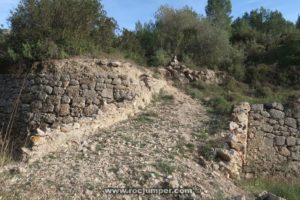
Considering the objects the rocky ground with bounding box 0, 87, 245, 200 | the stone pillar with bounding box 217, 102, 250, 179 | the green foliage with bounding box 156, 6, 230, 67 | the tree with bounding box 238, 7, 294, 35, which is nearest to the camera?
the rocky ground with bounding box 0, 87, 245, 200

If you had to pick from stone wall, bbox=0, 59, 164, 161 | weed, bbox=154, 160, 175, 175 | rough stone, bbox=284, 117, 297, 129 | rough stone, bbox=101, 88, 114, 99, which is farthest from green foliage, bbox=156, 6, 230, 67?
weed, bbox=154, 160, 175, 175

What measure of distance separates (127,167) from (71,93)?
14.0 ft

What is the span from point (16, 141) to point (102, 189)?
4306 millimetres

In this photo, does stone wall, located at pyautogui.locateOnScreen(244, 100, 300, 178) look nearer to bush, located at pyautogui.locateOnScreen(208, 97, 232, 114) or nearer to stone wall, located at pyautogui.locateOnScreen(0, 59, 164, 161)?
bush, located at pyautogui.locateOnScreen(208, 97, 232, 114)

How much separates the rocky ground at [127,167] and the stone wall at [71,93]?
42.6 inches

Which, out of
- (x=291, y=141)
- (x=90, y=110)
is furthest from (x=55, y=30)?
(x=291, y=141)

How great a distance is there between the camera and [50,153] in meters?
7.81

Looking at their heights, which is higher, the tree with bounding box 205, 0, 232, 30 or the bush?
the tree with bounding box 205, 0, 232, 30

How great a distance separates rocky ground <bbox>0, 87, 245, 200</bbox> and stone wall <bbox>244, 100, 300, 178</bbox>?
1185 mm

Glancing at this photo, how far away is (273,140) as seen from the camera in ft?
33.5

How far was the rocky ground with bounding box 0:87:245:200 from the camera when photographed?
6402 millimetres

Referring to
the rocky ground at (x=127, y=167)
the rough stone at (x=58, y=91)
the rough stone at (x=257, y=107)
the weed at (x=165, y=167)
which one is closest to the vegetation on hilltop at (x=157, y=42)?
the rough stone at (x=58, y=91)

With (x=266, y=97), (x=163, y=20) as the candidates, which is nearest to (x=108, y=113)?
(x=266, y=97)

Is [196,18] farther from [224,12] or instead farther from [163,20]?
[224,12]
